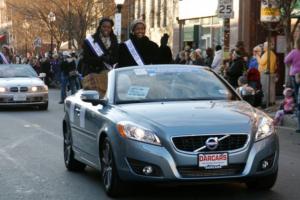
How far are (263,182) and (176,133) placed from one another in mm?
1341

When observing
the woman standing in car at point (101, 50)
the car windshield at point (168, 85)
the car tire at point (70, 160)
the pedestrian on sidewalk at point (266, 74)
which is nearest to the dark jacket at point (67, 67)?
the pedestrian on sidewalk at point (266, 74)

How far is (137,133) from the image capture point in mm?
7012

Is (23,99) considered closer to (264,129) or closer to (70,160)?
(70,160)

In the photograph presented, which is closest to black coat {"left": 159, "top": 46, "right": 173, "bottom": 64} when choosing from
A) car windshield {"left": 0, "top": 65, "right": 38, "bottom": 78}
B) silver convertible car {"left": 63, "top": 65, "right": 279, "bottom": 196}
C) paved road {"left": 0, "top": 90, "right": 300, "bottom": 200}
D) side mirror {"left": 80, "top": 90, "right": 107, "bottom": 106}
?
paved road {"left": 0, "top": 90, "right": 300, "bottom": 200}

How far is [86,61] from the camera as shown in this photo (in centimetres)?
1150

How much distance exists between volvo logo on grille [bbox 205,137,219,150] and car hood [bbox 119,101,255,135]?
8 centimetres

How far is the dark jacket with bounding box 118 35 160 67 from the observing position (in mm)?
11258

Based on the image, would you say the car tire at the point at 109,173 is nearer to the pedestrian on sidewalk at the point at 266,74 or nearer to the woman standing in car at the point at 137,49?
the woman standing in car at the point at 137,49

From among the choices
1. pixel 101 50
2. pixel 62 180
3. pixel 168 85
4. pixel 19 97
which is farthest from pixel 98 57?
pixel 19 97

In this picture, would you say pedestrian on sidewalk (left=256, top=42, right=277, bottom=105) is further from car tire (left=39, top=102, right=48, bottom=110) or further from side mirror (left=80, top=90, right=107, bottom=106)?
side mirror (left=80, top=90, right=107, bottom=106)

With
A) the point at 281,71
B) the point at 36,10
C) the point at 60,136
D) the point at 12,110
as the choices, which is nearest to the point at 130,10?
the point at 36,10

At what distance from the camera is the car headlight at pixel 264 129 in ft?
23.4

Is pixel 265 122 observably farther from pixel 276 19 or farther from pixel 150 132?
pixel 276 19

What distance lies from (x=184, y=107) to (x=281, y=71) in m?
17.8
